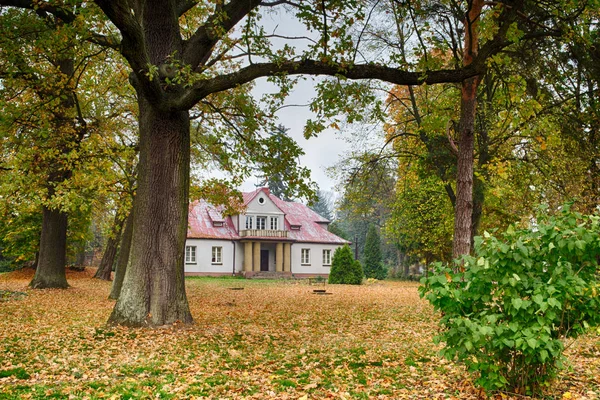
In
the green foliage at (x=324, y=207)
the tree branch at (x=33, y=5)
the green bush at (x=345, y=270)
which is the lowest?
the green bush at (x=345, y=270)

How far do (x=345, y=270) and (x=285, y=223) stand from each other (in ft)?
38.9

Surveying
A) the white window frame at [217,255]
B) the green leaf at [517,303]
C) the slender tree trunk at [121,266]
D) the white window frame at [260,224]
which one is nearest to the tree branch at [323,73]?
the green leaf at [517,303]

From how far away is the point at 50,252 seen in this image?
62.1ft

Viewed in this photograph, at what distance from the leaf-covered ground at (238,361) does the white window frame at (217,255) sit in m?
28.6

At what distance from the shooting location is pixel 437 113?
41.4ft

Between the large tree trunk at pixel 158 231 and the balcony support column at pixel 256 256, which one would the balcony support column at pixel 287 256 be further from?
the large tree trunk at pixel 158 231

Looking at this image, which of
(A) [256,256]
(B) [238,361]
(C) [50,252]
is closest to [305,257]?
(A) [256,256]

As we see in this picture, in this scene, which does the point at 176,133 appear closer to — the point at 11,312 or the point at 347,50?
the point at 347,50

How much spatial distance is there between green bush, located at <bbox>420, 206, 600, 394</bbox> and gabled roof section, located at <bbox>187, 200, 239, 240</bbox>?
118 feet

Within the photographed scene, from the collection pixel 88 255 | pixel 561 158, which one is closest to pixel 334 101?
pixel 561 158

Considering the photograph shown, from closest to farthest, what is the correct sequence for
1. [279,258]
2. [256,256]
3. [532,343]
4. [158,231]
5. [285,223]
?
[532,343] < [158,231] < [256,256] < [279,258] < [285,223]

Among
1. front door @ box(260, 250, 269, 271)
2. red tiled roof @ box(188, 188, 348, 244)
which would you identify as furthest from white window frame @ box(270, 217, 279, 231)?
front door @ box(260, 250, 269, 271)

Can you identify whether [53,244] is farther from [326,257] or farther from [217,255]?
[326,257]

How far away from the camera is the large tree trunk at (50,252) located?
18.8 m
